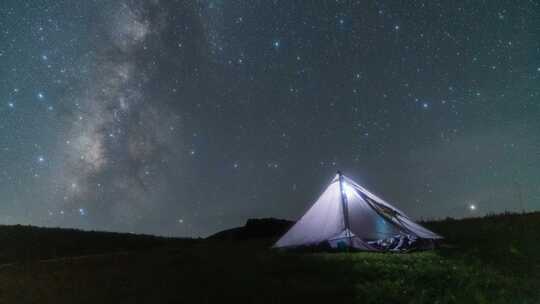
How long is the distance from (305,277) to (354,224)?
13.2 feet

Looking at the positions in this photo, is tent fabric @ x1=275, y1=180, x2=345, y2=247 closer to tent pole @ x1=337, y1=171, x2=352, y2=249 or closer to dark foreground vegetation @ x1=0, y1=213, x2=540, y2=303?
tent pole @ x1=337, y1=171, x2=352, y2=249

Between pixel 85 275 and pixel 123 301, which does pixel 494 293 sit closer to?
pixel 123 301

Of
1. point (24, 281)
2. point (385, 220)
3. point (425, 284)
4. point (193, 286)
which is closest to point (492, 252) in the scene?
point (385, 220)

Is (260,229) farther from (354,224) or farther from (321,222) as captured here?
(354,224)

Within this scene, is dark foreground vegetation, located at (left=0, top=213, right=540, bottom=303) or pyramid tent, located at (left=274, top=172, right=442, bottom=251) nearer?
dark foreground vegetation, located at (left=0, top=213, right=540, bottom=303)

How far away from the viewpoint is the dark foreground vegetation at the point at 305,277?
584 centimetres

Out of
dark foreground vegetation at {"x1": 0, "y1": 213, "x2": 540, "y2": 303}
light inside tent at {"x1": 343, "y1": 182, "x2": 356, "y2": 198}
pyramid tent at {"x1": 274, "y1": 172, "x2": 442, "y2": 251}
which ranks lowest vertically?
A: dark foreground vegetation at {"x1": 0, "y1": 213, "x2": 540, "y2": 303}

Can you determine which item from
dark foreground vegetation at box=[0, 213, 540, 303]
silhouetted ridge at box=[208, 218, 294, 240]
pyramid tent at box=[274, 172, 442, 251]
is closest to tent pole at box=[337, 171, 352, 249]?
A: pyramid tent at box=[274, 172, 442, 251]

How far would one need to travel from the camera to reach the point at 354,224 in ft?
35.7

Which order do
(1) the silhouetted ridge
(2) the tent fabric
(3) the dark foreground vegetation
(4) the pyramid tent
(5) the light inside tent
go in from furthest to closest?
(1) the silhouetted ridge, (5) the light inside tent, (2) the tent fabric, (4) the pyramid tent, (3) the dark foreground vegetation

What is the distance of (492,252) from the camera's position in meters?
9.16

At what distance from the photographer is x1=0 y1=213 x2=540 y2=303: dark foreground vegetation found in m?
5.84

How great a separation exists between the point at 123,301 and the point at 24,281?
3.42 metres

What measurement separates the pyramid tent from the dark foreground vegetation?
909 mm
